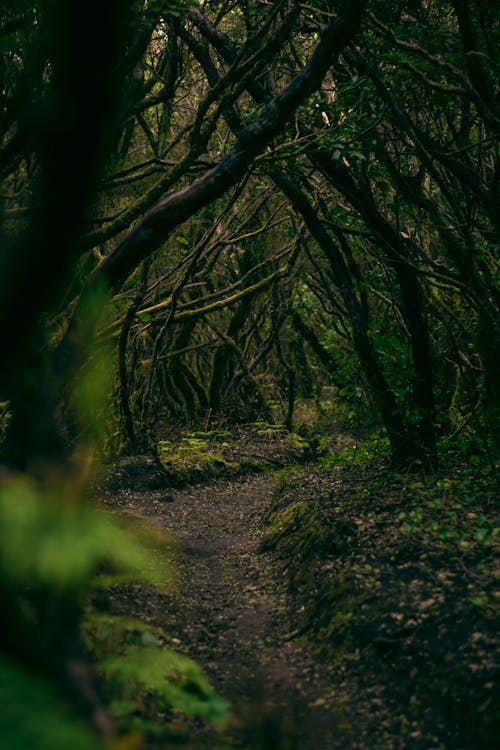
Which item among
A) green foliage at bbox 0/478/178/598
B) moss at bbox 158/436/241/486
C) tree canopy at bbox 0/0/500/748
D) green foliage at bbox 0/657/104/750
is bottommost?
moss at bbox 158/436/241/486

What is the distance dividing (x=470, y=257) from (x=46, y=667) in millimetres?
5566

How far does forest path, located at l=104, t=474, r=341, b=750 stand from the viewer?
3.48 m

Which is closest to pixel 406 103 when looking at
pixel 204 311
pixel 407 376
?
pixel 407 376

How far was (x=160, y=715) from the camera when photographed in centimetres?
321

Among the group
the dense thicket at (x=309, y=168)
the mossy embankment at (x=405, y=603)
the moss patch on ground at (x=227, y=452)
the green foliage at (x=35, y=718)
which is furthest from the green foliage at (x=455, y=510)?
the moss patch on ground at (x=227, y=452)

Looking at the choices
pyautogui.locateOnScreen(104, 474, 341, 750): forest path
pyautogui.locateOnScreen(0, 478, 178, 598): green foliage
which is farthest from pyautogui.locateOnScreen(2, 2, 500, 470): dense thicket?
pyautogui.locateOnScreen(104, 474, 341, 750): forest path

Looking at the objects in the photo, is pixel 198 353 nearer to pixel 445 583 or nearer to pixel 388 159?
pixel 388 159

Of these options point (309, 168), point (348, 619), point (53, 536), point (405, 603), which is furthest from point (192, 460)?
point (53, 536)

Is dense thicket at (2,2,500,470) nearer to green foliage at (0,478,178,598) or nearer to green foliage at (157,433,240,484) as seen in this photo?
green foliage at (0,478,178,598)

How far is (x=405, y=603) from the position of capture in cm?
423

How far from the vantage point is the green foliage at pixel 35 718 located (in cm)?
104

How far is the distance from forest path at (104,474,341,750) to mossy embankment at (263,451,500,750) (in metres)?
0.17

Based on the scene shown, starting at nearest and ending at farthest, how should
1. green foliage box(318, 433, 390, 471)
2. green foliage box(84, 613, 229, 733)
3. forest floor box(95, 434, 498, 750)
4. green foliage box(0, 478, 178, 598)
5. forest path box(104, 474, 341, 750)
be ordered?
green foliage box(0, 478, 178, 598) < green foliage box(84, 613, 229, 733) < forest floor box(95, 434, 498, 750) < forest path box(104, 474, 341, 750) < green foliage box(318, 433, 390, 471)

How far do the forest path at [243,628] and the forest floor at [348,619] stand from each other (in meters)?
0.01
